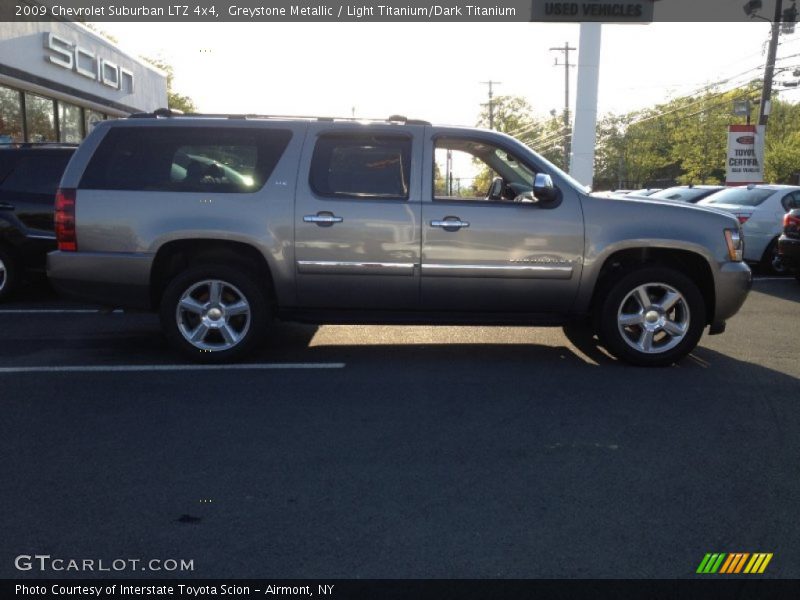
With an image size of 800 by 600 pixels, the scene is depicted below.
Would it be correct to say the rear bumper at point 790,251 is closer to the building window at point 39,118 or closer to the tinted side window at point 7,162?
the tinted side window at point 7,162

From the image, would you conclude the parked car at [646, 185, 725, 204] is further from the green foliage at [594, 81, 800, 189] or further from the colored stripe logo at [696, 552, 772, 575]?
the green foliage at [594, 81, 800, 189]

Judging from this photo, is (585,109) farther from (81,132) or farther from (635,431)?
(635,431)

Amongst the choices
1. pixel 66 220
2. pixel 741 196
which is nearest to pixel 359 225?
pixel 66 220

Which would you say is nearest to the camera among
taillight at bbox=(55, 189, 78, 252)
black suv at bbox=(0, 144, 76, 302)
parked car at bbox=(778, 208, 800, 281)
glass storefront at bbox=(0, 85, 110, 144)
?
taillight at bbox=(55, 189, 78, 252)

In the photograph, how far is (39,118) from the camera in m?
→ 19.5

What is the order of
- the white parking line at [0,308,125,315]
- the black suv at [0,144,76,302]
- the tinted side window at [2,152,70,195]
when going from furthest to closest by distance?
the tinted side window at [2,152,70,195]
the black suv at [0,144,76,302]
the white parking line at [0,308,125,315]

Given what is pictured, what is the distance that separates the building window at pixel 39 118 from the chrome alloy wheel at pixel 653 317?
16.8m

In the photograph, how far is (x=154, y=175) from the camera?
6.46 meters

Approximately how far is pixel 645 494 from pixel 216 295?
395 cm

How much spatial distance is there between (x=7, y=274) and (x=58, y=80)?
39.3 feet

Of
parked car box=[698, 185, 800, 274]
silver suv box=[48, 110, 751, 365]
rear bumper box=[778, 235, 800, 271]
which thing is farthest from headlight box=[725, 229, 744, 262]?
parked car box=[698, 185, 800, 274]

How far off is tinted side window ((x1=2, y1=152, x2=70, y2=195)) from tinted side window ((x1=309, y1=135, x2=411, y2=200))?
15.7 feet

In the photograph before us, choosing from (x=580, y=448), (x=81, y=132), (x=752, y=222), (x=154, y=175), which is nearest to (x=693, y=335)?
(x=580, y=448)

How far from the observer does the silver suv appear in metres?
6.36
